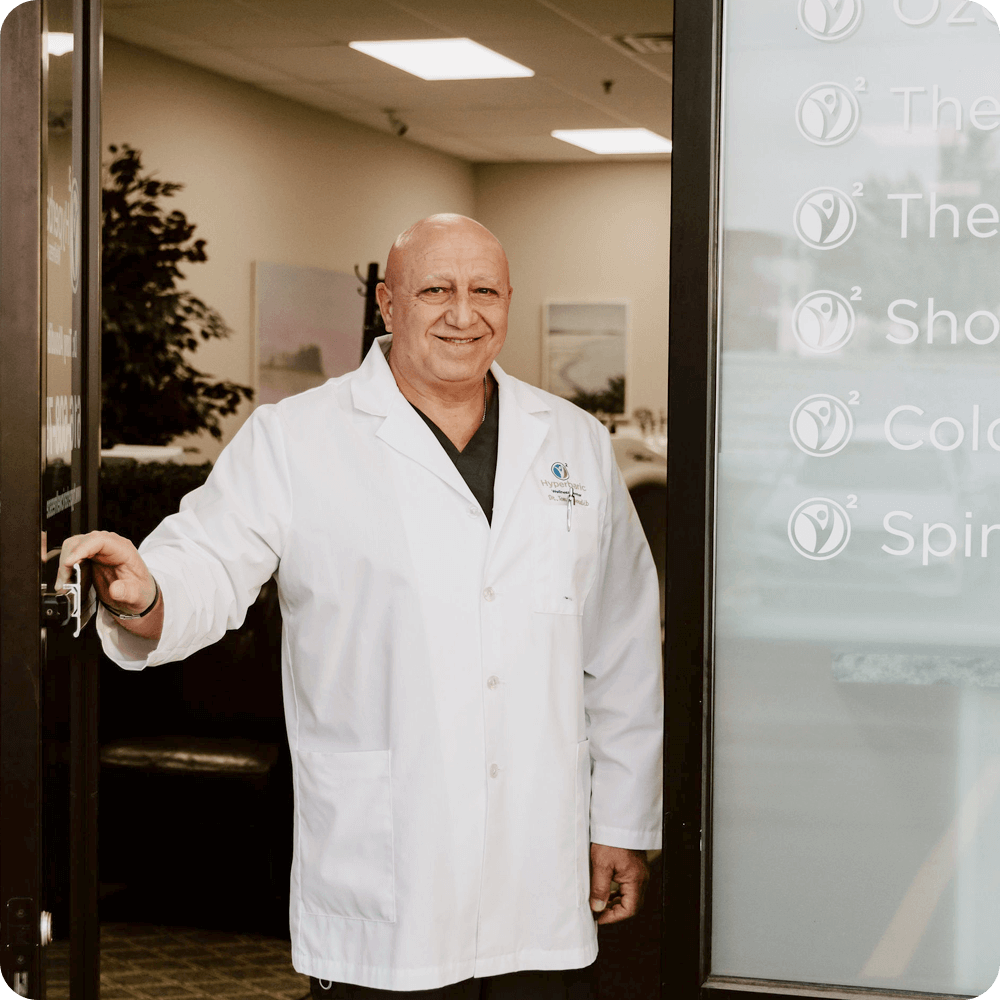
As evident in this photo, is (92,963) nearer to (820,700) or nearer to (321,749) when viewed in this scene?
(321,749)

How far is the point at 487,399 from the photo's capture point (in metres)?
2.32

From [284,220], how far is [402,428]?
16.1 feet

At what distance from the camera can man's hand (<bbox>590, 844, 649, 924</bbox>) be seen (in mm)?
2203

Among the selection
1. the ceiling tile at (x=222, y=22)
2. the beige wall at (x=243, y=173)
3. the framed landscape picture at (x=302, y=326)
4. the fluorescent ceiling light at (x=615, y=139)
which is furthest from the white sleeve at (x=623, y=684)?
the fluorescent ceiling light at (x=615, y=139)

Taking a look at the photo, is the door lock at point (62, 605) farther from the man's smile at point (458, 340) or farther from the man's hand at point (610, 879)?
the man's hand at point (610, 879)

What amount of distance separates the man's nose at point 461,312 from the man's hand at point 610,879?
3.04 ft

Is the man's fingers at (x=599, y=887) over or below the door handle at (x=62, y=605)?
below

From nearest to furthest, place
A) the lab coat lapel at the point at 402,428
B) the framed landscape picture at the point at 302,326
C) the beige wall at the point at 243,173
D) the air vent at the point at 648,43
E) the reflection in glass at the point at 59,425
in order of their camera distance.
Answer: the reflection in glass at the point at 59,425 < the lab coat lapel at the point at 402,428 < the air vent at the point at 648,43 < the beige wall at the point at 243,173 < the framed landscape picture at the point at 302,326

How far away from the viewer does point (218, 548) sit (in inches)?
78.4

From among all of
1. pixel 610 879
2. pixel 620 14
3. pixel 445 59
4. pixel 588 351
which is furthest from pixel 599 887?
pixel 588 351

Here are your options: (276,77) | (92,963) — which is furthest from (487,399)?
(276,77)

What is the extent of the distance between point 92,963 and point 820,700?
1.35 meters

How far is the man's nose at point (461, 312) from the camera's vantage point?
2.15 meters

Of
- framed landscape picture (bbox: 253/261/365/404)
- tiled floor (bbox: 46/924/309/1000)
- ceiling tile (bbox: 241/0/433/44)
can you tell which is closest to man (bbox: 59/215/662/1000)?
tiled floor (bbox: 46/924/309/1000)
